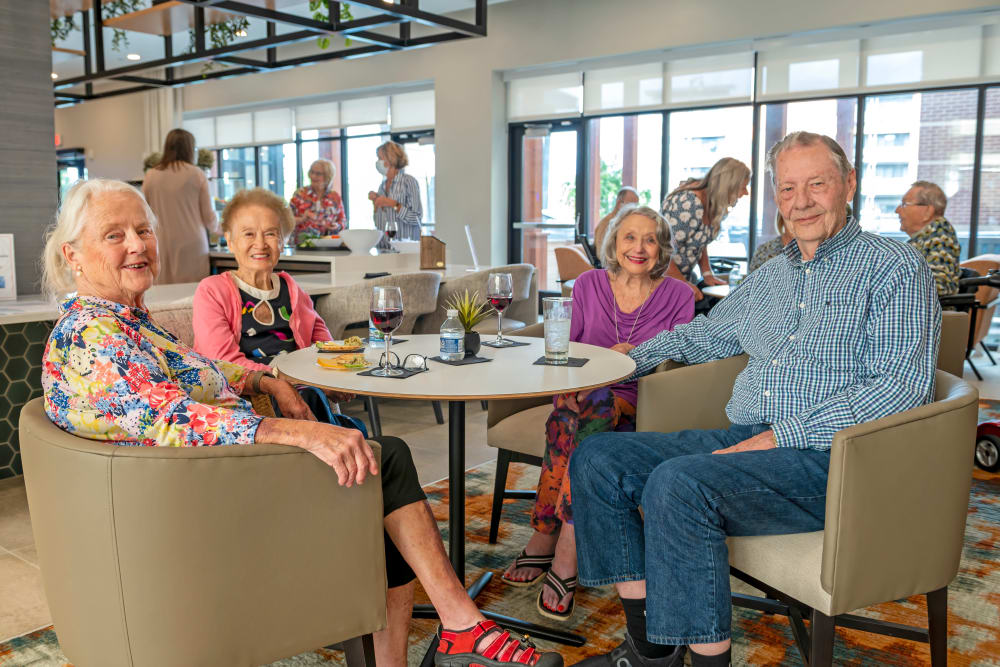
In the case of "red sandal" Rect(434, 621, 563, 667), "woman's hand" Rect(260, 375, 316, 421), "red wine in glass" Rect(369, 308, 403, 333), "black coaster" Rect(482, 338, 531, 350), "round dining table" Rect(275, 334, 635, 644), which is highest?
"red wine in glass" Rect(369, 308, 403, 333)

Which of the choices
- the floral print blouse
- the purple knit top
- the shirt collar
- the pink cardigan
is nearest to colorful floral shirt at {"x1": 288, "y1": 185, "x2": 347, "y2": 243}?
the floral print blouse

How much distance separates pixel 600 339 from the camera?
8.62 ft

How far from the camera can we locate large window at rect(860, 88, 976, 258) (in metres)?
7.31

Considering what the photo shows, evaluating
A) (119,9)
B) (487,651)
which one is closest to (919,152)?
(487,651)

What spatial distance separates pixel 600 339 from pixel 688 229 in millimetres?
1877

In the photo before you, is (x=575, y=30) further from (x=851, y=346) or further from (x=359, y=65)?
(x=851, y=346)

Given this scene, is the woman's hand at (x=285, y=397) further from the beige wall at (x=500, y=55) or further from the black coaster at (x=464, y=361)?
the beige wall at (x=500, y=55)

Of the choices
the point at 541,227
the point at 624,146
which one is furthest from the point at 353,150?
the point at 624,146

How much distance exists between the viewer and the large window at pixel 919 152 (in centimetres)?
731

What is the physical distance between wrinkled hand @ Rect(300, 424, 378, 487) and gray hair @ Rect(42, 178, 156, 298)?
609 millimetres

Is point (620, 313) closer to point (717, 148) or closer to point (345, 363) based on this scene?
point (345, 363)

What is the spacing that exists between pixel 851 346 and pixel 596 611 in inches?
39.5

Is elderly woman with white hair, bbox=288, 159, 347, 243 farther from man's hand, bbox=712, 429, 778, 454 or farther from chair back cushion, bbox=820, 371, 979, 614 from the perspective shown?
chair back cushion, bbox=820, 371, 979, 614

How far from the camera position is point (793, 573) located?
1.60 m
